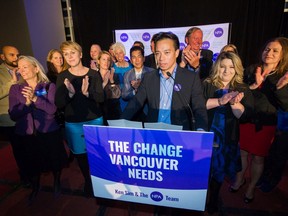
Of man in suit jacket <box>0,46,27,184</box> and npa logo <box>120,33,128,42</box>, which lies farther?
npa logo <box>120,33,128,42</box>

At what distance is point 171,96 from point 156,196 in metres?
0.90

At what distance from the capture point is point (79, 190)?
2.83 m

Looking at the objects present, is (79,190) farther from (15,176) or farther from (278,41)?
(278,41)

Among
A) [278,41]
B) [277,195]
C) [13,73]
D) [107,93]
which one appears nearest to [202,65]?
[278,41]

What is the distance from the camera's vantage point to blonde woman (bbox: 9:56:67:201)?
2.25m

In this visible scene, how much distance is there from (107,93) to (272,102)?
2.26m

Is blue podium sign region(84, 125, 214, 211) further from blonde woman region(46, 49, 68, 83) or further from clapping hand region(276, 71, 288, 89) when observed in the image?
blonde woman region(46, 49, 68, 83)

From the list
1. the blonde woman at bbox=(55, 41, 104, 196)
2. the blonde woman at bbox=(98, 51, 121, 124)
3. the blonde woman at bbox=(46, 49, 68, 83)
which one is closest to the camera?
the blonde woman at bbox=(55, 41, 104, 196)

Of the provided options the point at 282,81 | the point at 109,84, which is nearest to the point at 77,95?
the point at 109,84

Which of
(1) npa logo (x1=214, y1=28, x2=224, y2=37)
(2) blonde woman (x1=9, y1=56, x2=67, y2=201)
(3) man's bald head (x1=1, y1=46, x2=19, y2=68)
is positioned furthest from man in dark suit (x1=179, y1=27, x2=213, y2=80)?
(1) npa logo (x1=214, y1=28, x2=224, y2=37)

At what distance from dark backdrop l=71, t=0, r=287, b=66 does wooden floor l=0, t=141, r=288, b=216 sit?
4.30 metres

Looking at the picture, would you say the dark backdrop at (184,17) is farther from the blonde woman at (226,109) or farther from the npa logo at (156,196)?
the npa logo at (156,196)

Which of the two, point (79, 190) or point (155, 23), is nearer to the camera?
point (79, 190)

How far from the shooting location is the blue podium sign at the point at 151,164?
44.9 inches
